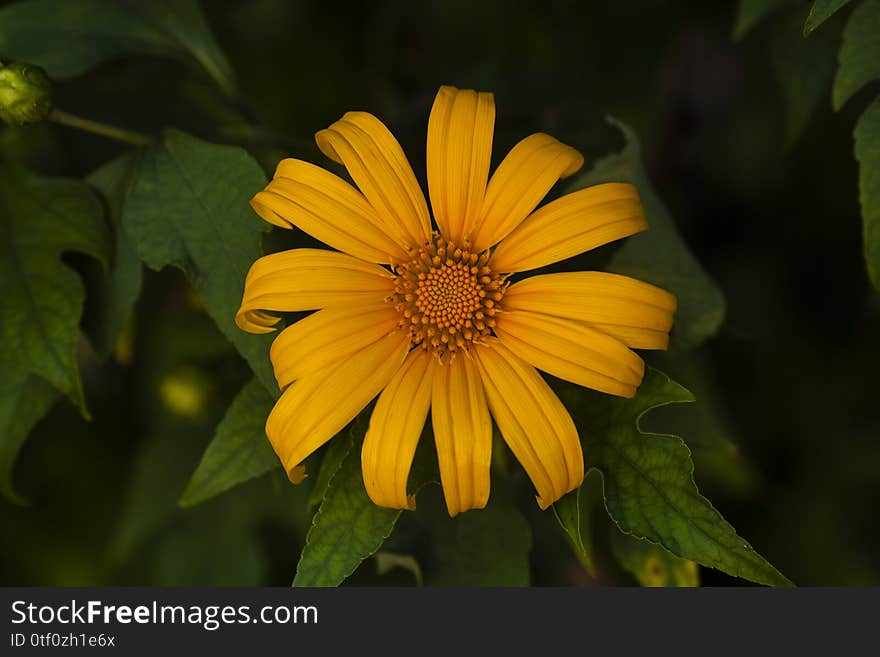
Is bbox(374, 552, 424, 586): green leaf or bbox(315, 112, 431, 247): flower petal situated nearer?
bbox(315, 112, 431, 247): flower petal

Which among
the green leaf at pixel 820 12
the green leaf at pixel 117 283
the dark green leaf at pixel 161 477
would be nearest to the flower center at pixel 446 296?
the green leaf at pixel 117 283

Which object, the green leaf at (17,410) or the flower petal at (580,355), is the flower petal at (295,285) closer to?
the flower petal at (580,355)

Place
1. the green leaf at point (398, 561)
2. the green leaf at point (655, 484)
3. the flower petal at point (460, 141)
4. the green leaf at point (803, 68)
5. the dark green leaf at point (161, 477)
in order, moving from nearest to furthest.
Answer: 1. the green leaf at point (655, 484)
2. the flower petal at point (460, 141)
3. the green leaf at point (398, 561)
4. the green leaf at point (803, 68)
5. the dark green leaf at point (161, 477)

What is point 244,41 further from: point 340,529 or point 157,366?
point 340,529

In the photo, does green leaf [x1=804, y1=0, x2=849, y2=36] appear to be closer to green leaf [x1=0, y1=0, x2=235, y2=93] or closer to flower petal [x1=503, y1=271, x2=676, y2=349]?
flower petal [x1=503, y1=271, x2=676, y2=349]

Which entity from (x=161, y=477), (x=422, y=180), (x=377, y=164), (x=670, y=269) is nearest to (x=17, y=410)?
(x=161, y=477)

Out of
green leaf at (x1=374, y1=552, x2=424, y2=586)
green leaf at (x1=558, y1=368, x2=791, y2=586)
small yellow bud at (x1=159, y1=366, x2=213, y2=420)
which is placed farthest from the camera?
small yellow bud at (x1=159, y1=366, x2=213, y2=420)

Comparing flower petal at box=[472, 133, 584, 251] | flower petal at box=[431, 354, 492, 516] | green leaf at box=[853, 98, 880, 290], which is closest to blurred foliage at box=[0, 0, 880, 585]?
green leaf at box=[853, 98, 880, 290]
